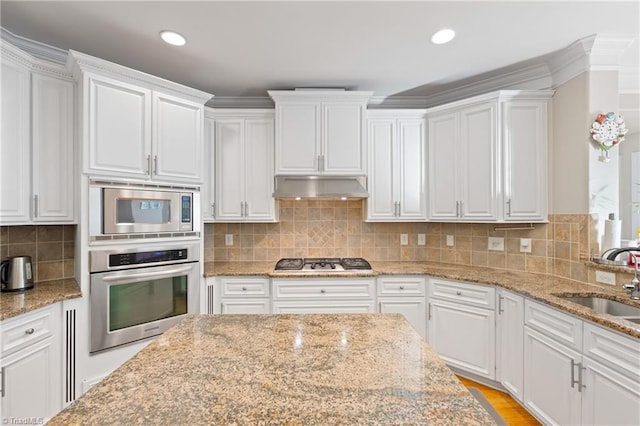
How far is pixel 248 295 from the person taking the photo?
9.37 ft

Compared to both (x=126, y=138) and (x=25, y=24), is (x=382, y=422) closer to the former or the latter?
(x=126, y=138)

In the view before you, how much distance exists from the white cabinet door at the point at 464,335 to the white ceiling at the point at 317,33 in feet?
6.86

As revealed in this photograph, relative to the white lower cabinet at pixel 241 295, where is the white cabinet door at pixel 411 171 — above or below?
above

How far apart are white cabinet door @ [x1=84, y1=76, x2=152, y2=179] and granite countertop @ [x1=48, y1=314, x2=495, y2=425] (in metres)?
1.47

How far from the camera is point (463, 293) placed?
104 inches

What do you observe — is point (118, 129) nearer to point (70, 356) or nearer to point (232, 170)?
point (232, 170)

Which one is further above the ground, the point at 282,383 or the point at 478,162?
the point at 478,162

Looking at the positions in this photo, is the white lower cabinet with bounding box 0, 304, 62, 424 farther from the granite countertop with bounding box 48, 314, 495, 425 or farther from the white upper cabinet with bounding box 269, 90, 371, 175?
the white upper cabinet with bounding box 269, 90, 371, 175

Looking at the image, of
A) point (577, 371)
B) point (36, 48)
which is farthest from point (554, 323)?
point (36, 48)

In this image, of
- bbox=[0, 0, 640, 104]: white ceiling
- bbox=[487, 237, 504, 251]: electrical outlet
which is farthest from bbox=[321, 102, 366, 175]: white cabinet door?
bbox=[487, 237, 504, 251]: electrical outlet

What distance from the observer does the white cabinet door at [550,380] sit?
1.79 m

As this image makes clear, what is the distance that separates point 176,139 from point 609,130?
129 inches

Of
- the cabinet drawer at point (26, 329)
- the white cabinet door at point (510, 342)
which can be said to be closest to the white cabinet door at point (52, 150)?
the cabinet drawer at point (26, 329)

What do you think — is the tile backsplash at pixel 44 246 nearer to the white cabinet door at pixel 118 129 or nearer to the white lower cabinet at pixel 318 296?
the white cabinet door at pixel 118 129
